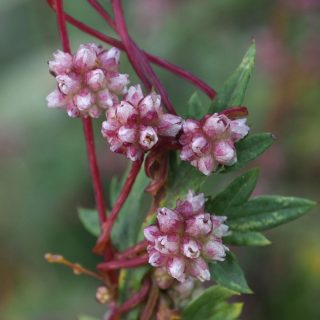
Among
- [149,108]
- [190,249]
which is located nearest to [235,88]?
[149,108]

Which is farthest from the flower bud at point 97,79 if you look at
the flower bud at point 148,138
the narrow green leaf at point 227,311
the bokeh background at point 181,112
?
the bokeh background at point 181,112

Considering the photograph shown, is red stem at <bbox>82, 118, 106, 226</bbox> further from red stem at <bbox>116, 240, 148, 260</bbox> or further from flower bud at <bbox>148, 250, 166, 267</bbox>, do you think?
flower bud at <bbox>148, 250, 166, 267</bbox>

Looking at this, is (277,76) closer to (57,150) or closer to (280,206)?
(57,150)

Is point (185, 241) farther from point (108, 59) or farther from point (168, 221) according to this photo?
point (108, 59)

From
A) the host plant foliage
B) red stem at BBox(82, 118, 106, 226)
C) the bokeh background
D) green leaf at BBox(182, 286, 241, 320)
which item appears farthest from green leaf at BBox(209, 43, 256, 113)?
the bokeh background

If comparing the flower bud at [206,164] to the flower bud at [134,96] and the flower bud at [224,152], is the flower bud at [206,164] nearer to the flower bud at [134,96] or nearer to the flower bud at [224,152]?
the flower bud at [224,152]
